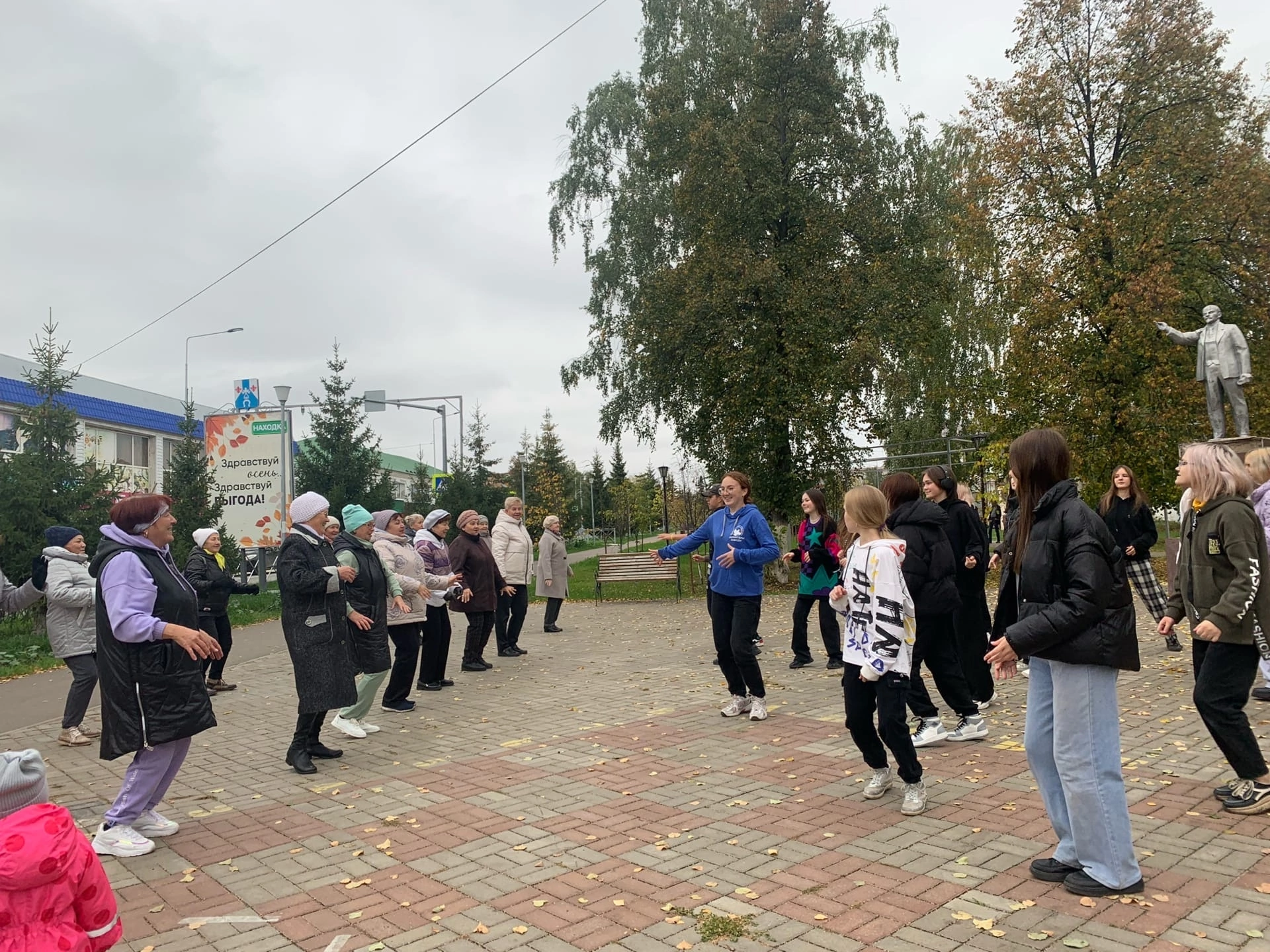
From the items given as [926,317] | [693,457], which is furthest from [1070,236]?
[693,457]

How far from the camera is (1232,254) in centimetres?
2400

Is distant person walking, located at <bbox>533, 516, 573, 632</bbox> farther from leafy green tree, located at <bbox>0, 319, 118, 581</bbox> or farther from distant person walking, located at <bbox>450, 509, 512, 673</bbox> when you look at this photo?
leafy green tree, located at <bbox>0, 319, 118, 581</bbox>

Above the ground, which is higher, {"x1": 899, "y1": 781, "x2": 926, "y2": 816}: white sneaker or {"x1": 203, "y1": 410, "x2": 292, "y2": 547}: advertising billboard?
{"x1": 203, "y1": 410, "x2": 292, "y2": 547}: advertising billboard

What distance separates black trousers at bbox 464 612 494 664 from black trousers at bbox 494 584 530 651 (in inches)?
40.3

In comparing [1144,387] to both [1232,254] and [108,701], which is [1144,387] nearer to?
[1232,254]

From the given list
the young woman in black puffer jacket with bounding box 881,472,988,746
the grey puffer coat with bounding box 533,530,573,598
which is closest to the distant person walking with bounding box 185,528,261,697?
the grey puffer coat with bounding box 533,530,573,598

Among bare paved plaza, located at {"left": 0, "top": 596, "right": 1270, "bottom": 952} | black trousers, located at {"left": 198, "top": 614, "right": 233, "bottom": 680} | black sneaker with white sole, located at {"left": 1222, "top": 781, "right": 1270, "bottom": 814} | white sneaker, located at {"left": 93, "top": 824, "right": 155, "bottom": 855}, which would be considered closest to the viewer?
bare paved plaza, located at {"left": 0, "top": 596, "right": 1270, "bottom": 952}

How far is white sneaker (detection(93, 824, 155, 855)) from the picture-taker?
16.6 feet

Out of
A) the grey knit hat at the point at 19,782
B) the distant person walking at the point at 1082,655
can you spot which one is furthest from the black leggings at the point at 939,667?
the grey knit hat at the point at 19,782

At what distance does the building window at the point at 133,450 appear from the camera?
1747 inches

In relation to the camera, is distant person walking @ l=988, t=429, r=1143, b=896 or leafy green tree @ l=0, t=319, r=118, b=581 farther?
leafy green tree @ l=0, t=319, r=118, b=581

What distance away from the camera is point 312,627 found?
675 centimetres

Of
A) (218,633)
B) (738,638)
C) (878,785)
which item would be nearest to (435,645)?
(218,633)

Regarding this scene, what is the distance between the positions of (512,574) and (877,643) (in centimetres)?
878
